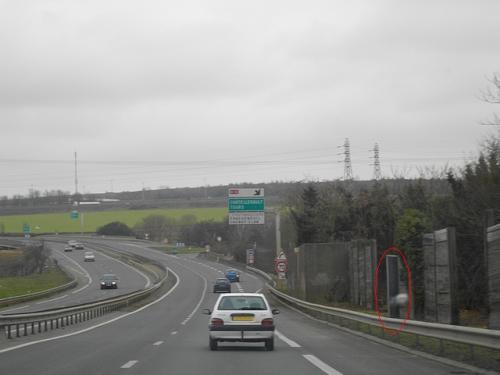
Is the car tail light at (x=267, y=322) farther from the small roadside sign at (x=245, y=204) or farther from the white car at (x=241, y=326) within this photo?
the small roadside sign at (x=245, y=204)

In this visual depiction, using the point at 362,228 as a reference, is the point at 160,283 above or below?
below

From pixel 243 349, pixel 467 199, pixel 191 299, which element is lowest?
pixel 191 299

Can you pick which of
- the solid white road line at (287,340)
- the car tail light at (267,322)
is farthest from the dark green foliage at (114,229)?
the car tail light at (267,322)

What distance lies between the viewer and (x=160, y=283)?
77.9 metres

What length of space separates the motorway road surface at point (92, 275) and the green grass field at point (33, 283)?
2.01 m

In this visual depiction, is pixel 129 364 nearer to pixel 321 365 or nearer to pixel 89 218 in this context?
pixel 321 365

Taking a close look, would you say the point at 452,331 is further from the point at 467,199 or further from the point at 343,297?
the point at 343,297

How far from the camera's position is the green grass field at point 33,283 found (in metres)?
69.6

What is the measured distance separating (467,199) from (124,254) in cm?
8882

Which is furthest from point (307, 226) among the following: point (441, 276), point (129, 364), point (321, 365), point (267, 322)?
point (129, 364)

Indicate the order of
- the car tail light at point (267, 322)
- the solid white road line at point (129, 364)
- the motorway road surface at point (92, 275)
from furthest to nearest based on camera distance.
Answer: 1. the motorway road surface at point (92, 275)
2. the car tail light at point (267, 322)
3. the solid white road line at point (129, 364)

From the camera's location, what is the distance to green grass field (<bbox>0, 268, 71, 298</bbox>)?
228 ft

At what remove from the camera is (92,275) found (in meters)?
96.8

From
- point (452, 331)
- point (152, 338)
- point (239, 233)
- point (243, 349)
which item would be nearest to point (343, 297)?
point (152, 338)
